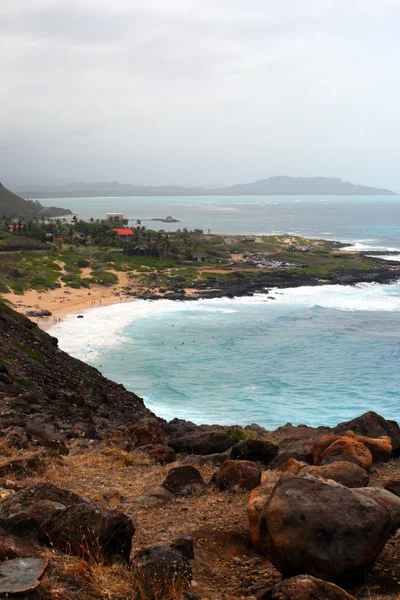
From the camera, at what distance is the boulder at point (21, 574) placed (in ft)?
15.8

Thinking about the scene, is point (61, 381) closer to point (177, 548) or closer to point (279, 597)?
point (177, 548)

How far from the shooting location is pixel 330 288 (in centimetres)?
6650

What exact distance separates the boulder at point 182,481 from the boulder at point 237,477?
325 mm

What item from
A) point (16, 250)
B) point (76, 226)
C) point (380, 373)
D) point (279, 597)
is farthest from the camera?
point (76, 226)

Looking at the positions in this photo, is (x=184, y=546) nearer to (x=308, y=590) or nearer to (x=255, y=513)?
(x=255, y=513)

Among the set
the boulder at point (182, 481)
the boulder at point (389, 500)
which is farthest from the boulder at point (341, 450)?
the boulder at point (389, 500)

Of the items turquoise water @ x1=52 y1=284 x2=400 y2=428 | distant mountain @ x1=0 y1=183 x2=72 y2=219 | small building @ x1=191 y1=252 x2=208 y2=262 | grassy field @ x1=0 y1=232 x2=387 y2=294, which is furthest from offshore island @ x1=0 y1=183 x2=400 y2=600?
distant mountain @ x1=0 y1=183 x2=72 y2=219

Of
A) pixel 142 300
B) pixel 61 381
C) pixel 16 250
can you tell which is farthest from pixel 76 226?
pixel 61 381

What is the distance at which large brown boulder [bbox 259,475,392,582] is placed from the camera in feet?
18.6

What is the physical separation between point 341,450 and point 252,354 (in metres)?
27.4

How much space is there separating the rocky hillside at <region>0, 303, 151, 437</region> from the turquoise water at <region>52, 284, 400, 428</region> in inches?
182

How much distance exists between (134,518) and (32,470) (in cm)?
248

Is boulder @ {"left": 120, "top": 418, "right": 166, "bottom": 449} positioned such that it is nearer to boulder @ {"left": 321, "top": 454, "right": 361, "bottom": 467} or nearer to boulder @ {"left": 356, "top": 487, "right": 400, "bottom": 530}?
boulder @ {"left": 321, "top": 454, "right": 361, "bottom": 467}

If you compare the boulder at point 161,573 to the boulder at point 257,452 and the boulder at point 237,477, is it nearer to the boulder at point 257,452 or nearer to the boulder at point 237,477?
the boulder at point 237,477
